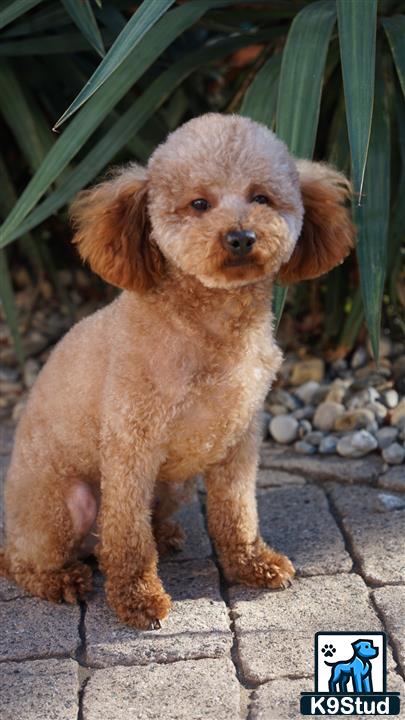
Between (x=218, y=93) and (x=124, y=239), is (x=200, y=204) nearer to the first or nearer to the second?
(x=124, y=239)

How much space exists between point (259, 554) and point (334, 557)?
23 cm

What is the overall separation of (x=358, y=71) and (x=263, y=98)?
1.91 ft

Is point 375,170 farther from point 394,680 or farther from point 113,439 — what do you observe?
point 394,680

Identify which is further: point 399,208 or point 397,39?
point 399,208

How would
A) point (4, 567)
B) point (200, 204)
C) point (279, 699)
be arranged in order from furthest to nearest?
1. point (4, 567)
2. point (200, 204)
3. point (279, 699)

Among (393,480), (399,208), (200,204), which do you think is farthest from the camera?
(399,208)

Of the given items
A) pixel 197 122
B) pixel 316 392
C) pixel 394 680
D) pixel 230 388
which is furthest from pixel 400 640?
pixel 316 392

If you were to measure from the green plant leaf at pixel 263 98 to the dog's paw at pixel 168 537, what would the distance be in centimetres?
120

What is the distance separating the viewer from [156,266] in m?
2.52

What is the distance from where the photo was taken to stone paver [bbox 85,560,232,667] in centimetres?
248

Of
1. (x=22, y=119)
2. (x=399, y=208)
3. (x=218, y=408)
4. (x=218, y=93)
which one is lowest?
(x=218, y=408)

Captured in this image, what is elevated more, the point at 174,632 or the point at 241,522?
the point at 241,522

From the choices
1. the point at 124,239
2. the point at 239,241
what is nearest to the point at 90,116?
the point at 124,239

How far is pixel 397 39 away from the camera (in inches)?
127
